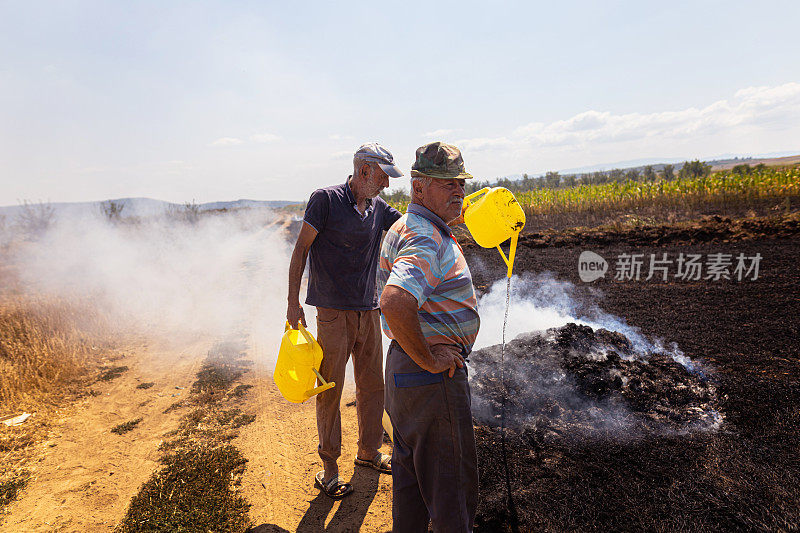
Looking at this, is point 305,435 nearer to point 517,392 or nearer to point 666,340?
point 517,392

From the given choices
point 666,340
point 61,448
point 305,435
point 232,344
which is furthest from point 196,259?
point 666,340

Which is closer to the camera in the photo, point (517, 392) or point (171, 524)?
point (171, 524)

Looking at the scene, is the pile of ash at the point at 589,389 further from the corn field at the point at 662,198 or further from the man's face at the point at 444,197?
the corn field at the point at 662,198

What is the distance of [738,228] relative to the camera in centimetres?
1023

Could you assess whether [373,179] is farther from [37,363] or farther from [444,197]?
[37,363]

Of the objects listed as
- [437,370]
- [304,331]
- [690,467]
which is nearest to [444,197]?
[437,370]

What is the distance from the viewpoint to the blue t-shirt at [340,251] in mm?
2512

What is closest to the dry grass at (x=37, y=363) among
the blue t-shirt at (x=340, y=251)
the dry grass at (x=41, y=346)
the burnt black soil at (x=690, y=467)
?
the dry grass at (x=41, y=346)

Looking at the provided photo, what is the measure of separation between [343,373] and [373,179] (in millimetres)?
1349

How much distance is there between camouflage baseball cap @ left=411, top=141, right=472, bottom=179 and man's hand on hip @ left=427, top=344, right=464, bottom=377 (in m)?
0.68

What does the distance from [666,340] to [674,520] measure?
10.7 ft

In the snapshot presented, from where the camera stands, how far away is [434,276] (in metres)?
1.41

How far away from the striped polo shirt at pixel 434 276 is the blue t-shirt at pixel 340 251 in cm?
96

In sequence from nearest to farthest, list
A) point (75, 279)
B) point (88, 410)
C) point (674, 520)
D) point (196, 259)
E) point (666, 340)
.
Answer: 1. point (674, 520)
2. point (88, 410)
3. point (666, 340)
4. point (75, 279)
5. point (196, 259)
